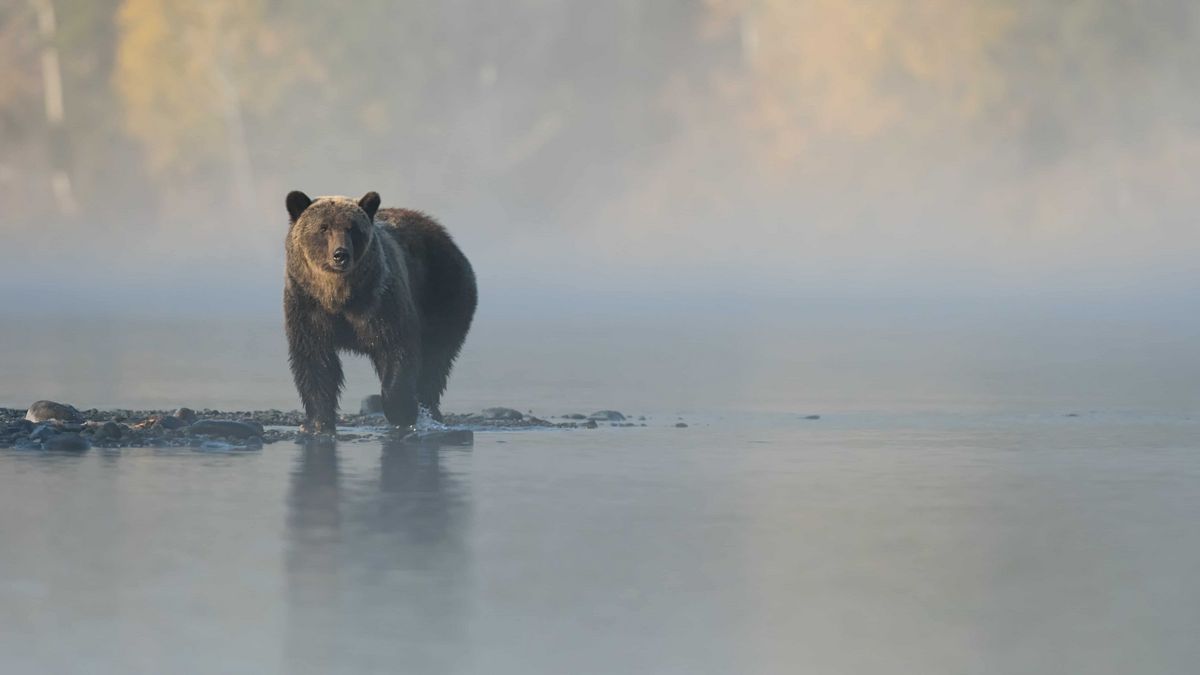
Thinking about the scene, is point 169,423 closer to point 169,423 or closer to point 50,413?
point 169,423

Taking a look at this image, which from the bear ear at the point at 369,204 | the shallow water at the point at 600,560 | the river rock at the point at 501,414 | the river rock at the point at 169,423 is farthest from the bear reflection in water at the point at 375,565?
the river rock at the point at 501,414

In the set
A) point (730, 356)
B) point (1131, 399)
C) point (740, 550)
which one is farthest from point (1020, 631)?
point (730, 356)

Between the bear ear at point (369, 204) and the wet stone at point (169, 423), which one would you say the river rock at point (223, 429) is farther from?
the bear ear at point (369, 204)

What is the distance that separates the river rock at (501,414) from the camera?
62.3ft

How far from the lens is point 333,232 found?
16156 mm

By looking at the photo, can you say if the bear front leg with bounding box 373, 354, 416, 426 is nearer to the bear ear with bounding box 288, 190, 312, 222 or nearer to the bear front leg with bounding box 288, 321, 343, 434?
the bear front leg with bounding box 288, 321, 343, 434

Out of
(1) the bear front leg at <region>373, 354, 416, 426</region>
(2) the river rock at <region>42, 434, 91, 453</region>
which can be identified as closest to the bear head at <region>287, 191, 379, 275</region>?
(1) the bear front leg at <region>373, 354, 416, 426</region>

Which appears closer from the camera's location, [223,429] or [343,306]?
[223,429]

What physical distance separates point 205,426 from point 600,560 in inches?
251

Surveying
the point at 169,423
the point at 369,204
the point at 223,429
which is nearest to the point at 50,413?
the point at 169,423

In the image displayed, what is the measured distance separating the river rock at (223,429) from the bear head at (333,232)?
140 centimetres

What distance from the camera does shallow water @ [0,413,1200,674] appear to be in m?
8.74

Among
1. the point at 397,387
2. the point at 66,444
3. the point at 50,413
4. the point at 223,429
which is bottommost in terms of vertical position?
the point at 66,444

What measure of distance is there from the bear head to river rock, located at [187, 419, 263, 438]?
1.40 meters
